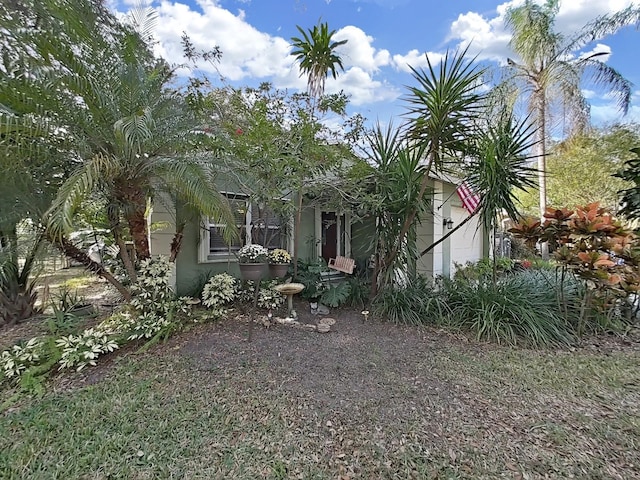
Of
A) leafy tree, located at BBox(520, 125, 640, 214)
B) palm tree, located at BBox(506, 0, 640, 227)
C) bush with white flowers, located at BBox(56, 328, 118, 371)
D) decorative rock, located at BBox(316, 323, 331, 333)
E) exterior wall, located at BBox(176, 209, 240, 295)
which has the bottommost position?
decorative rock, located at BBox(316, 323, 331, 333)

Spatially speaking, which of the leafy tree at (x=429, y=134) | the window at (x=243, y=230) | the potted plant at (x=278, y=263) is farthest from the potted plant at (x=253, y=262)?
the leafy tree at (x=429, y=134)

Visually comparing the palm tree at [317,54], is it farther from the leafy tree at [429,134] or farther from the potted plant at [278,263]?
the leafy tree at [429,134]

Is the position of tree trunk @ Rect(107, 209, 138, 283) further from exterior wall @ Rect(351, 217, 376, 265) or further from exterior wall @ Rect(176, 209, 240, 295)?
exterior wall @ Rect(351, 217, 376, 265)

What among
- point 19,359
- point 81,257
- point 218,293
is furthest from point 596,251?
point 19,359

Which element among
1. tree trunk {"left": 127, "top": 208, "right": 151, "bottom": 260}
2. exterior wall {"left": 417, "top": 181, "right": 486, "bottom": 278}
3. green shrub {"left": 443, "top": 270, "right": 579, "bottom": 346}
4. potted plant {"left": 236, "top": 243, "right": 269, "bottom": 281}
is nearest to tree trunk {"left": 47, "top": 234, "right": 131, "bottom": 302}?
tree trunk {"left": 127, "top": 208, "right": 151, "bottom": 260}

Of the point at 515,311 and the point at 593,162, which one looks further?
the point at 593,162

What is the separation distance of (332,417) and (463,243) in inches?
358

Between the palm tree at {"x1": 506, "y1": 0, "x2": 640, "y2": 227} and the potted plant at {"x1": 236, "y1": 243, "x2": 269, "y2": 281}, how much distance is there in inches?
530

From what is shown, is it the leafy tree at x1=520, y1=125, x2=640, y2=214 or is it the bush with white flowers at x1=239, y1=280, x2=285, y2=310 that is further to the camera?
the leafy tree at x1=520, y1=125, x2=640, y2=214

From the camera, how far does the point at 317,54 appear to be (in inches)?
296

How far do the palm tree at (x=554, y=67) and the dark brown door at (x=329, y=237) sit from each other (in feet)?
33.0

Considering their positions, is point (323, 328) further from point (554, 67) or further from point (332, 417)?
point (554, 67)

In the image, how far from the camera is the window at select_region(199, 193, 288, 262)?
6.65 metres

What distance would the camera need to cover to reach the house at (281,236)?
20.9 feet
